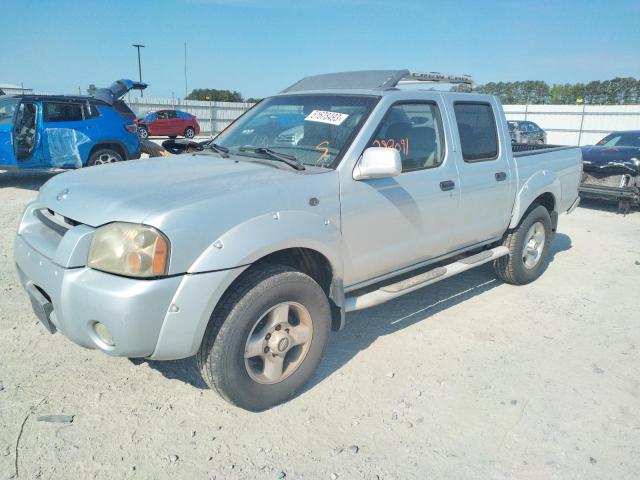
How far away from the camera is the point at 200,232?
8.21 ft

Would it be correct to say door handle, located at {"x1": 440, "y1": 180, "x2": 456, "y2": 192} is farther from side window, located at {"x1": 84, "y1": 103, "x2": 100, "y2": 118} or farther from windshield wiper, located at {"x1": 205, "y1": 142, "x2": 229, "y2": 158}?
side window, located at {"x1": 84, "y1": 103, "x2": 100, "y2": 118}

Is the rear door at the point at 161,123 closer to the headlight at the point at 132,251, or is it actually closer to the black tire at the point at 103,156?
the black tire at the point at 103,156

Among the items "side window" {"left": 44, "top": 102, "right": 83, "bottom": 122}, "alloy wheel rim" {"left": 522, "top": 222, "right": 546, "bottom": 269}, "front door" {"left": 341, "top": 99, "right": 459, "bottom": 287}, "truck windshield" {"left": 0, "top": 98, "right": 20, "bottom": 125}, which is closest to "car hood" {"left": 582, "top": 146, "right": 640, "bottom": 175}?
"alloy wheel rim" {"left": 522, "top": 222, "right": 546, "bottom": 269}

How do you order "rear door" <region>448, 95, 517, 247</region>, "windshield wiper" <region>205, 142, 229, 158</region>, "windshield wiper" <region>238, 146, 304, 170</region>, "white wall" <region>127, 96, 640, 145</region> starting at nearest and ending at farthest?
"windshield wiper" <region>238, 146, 304, 170</region>, "windshield wiper" <region>205, 142, 229, 158</region>, "rear door" <region>448, 95, 517, 247</region>, "white wall" <region>127, 96, 640, 145</region>

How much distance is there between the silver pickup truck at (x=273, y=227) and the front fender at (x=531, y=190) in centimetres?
17

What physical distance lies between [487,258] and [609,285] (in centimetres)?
188

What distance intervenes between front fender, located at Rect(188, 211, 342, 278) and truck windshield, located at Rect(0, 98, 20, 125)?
876 cm

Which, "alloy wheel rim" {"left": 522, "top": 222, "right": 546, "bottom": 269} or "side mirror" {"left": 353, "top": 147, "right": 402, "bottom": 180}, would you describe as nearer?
"side mirror" {"left": 353, "top": 147, "right": 402, "bottom": 180}

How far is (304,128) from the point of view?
3.62 meters

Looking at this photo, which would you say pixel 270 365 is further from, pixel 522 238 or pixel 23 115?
pixel 23 115

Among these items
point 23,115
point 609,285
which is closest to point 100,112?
point 23,115

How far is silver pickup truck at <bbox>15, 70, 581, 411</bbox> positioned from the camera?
2.47 m

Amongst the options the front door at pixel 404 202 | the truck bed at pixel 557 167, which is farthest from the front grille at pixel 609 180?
the front door at pixel 404 202

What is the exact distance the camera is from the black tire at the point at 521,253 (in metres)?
4.98
